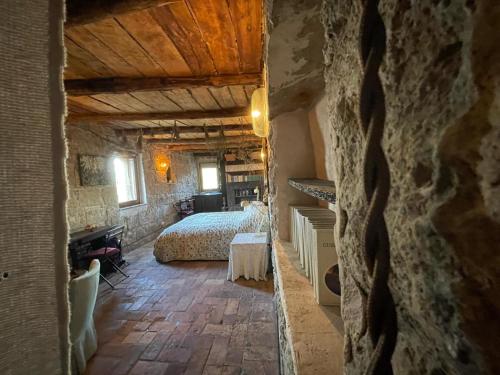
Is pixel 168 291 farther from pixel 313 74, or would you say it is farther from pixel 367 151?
pixel 367 151

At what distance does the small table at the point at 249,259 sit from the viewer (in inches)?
125

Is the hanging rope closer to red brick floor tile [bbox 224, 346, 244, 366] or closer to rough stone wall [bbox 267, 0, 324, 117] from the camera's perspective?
rough stone wall [bbox 267, 0, 324, 117]

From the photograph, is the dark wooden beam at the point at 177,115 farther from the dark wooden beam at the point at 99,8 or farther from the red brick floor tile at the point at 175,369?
the red brick floor tile at the point at 175,369

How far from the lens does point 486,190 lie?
17 cm

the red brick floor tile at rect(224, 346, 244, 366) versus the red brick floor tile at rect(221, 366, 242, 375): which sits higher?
the red brick floor tile at rect(224, 346, 244, 366)

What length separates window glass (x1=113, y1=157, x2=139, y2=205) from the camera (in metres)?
4.98

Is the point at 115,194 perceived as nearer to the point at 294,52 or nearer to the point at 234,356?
the point at 234,356

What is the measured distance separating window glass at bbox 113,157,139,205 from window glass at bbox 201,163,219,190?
3623 mm

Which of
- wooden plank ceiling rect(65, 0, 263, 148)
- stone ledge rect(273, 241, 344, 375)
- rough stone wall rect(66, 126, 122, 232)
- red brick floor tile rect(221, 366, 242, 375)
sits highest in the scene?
wooden plank ceiling rect(65, 0, 263, 148)

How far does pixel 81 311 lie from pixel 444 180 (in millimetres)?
2250

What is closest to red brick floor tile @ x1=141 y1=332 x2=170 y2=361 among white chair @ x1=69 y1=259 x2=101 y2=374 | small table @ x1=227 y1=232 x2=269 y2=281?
white chair @ x1=69 y1=259 x2=101 y2=374

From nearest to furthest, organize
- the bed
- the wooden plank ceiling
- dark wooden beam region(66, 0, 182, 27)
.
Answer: dark wooden beam region(66, 0, 182, 27), the wooden plank ceiling, the bed

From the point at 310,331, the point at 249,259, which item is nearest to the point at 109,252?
the point at 249,259

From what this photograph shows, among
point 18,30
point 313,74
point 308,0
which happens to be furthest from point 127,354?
point 308,0
